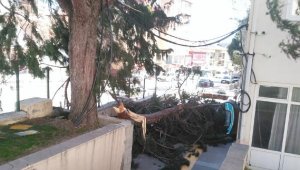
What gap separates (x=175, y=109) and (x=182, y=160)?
2.33m

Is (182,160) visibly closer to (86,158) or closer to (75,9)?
(86,158)

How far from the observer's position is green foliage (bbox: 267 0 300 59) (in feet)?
23.4

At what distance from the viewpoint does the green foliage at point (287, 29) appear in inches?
281

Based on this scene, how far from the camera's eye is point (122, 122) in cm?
725

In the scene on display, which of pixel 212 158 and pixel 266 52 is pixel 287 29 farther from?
pixel 212 158

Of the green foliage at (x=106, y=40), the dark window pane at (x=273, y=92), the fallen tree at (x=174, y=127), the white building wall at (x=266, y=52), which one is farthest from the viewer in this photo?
the fallen tree at (x=174, y=127)

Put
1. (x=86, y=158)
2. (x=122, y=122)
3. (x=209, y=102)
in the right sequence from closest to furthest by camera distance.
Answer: (x=86, y=158) < (x=122, y=122) < (x=209, y=102)

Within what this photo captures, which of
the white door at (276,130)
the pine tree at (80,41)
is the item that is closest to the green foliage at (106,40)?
the pine tree at (80,41)

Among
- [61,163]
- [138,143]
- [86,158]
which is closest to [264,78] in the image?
[138,143]

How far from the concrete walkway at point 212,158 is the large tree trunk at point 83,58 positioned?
4.14 meters

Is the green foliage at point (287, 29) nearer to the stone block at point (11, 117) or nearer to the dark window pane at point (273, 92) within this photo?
the dark window pane at point (273, 92)

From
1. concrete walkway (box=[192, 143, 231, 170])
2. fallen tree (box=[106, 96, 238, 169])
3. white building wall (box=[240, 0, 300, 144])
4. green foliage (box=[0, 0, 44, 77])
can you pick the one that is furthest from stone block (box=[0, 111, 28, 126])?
white building wall (box=[240, 0, 300, 144])

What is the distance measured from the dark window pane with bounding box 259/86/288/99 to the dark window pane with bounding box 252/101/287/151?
23cm

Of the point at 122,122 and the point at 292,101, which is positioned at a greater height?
the point at 292,101
